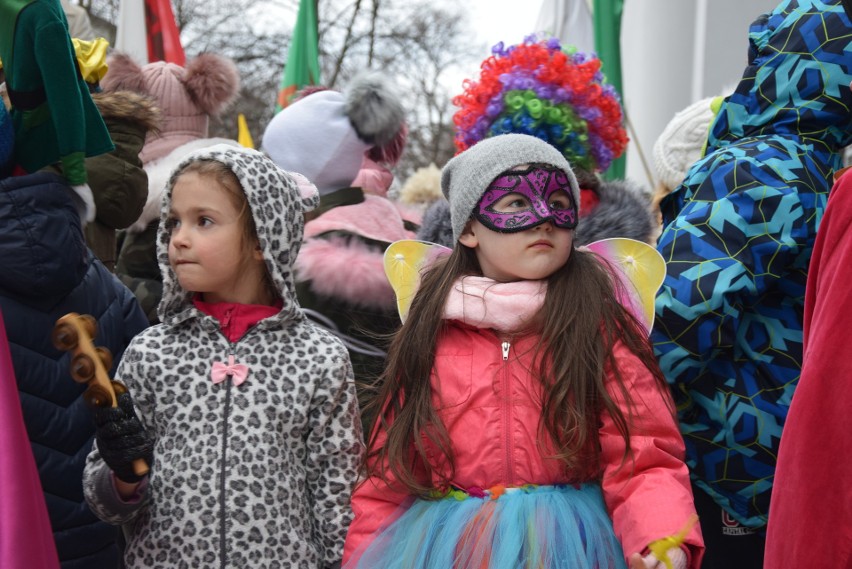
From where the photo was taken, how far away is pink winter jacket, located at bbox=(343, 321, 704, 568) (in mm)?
2463

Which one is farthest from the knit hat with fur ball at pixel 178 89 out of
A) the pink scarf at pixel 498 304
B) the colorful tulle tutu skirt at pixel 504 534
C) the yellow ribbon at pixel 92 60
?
the colorful tulle tutu skirt at pixel 504 534

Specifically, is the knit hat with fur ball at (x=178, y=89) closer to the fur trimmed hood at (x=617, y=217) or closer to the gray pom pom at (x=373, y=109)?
the gray pom pom at (x=373, y=109)

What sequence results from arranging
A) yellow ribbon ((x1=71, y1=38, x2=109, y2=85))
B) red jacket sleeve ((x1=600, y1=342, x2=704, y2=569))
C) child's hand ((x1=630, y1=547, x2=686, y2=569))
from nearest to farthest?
child's hand ((x1=630, y1=547, x2=686, y2=569)) → red jacket sleeve ((x1=600, y1=342, x2=704, y2=569)) → yellow ribbon ((x1=71, y1=38, x2=109, y2=85))

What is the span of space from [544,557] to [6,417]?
1.26 meters

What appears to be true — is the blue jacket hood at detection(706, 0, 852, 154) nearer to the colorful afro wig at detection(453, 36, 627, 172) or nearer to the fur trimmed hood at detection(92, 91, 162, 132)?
the colorful afro wig at detection(453, 36, 627, 172)

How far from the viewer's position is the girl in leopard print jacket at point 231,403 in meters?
2.60

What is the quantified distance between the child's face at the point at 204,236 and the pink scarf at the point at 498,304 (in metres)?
0.62

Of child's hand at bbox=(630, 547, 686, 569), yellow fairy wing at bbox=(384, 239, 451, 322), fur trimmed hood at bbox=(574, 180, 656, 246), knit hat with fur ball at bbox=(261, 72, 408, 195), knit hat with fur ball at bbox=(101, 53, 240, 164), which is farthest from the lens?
knit hat with fur ball at bbox=(101, 53, 240, 164)

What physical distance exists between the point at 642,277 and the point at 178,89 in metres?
3.28

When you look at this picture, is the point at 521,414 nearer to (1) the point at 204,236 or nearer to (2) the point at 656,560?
(2) the point at 656,560

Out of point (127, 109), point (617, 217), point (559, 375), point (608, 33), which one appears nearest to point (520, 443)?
point (559, 375)

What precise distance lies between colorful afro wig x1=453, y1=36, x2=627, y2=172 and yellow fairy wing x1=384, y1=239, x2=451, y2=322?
0.95 meters

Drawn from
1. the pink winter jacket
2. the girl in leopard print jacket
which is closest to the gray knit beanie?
the pink winter jacket

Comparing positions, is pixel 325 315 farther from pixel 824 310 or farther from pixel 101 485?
pixel 824 310
